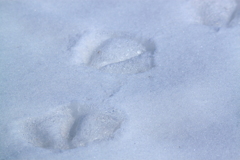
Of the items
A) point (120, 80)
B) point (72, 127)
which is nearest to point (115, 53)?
point (120, 80)

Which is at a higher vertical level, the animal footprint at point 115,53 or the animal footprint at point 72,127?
the animal footprint at point 115,53

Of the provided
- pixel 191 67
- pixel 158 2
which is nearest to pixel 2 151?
pixel 191 67

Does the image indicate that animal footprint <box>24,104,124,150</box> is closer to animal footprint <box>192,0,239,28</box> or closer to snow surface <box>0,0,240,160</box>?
snow surface <box>0,0,240,160</box>

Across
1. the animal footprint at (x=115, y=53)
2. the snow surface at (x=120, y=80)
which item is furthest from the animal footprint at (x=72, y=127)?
the animal footprint at (x=115, y=53)

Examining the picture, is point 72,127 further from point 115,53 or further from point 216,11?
point 216,11

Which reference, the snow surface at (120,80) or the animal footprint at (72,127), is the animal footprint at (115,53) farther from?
the animal footprint at (72,127)

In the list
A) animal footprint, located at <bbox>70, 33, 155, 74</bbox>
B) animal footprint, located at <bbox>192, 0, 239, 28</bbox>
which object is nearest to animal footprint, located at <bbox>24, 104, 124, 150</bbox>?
animal footprint, located at <bbox>70, 33, 155, 74</bbox>
